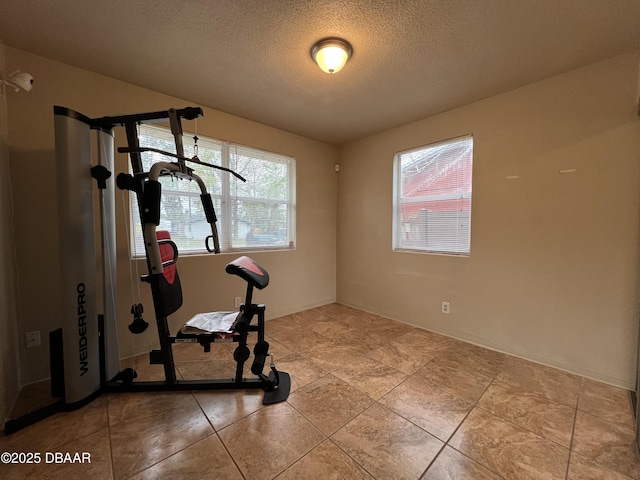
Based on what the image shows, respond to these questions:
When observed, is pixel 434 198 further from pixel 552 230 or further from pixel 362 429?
pixel 362 429

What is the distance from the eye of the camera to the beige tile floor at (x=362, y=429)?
4.00 ft

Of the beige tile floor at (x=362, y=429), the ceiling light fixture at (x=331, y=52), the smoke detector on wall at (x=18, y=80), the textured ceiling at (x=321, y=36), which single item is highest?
the textured ceiling at (x=321, y=36)

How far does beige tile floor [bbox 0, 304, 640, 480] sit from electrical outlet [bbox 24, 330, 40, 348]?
2.29ft

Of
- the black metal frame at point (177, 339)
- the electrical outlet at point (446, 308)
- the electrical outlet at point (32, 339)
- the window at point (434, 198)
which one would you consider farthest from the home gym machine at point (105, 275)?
the window at point (434, 198)

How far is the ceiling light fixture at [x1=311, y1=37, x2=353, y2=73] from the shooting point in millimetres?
1692

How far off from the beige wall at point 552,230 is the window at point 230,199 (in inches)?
68.5

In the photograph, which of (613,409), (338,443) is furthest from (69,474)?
(613,409)

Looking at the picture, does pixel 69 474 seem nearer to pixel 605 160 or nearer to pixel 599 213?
pixel 599 213

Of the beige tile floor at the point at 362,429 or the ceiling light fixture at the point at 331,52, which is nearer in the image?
the beige tile floor at the point at 362,429

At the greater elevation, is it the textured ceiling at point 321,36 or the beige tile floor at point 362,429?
the textured ceiling at point 321,36

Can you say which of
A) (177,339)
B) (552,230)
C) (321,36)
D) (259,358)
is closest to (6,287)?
(177,339)

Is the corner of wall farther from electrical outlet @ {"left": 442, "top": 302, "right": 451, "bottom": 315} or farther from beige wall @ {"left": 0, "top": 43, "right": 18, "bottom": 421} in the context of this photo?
electrical outlet @ {"left": 442, "top": 302, "right": 451, "bottom": 315}

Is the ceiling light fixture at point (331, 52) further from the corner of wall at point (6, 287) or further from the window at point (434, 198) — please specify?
the corner of wall at point (6, 287)

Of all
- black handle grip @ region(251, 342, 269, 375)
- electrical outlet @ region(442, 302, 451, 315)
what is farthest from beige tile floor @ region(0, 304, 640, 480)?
electrical outlet @ region(442, 302, 451, 315)
